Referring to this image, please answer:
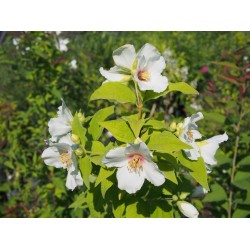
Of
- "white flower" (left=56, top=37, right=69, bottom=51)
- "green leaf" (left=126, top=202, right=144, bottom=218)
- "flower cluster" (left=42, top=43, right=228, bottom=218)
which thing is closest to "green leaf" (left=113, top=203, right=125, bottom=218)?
"green leaf" (left=126, top=202, right=144, bottom=218)

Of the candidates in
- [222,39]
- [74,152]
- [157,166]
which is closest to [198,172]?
[157,166]

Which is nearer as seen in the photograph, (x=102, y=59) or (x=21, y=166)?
(x=21, y=166)

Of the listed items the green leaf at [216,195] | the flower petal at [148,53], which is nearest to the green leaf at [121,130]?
the flower petal at [148,53]

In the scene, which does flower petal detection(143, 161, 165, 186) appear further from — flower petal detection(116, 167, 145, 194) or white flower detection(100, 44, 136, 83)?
white flower detection(100, 44, 136, 83)

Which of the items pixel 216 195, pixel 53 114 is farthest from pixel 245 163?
pixel 53 114

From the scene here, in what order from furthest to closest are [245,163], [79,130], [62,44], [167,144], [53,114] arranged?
[62,44], [53,114], [245,163], [79,130], [167,144]

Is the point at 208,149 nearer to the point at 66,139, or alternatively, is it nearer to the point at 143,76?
the point at 143,76

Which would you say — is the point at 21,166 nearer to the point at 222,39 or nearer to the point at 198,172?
the point at 198,172
